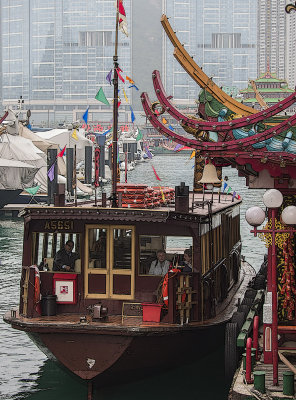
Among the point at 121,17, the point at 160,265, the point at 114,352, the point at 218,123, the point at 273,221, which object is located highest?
the point at 121,17

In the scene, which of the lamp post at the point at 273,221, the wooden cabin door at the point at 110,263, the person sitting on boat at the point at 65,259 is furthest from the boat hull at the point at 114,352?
the lamp post at the point at 273,221

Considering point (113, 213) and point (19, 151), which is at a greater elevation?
point (113, 213)

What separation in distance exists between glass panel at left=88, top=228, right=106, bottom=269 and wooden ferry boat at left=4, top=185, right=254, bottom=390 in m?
0.02

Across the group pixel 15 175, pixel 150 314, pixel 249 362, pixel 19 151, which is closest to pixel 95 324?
pixel 150 314

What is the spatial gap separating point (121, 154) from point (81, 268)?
113536 millimetres

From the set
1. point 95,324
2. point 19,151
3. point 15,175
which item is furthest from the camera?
point 19,151

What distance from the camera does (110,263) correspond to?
1630 centimetres

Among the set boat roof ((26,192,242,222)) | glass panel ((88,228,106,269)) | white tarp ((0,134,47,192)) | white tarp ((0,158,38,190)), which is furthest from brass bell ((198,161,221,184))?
white tarp ((0,134,47,192))

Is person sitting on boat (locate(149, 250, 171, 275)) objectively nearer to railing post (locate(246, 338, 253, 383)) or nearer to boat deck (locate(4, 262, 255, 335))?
boat deck (locate(4, 262, 255, 335))

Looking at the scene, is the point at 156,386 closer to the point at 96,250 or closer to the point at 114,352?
the point at 114,352

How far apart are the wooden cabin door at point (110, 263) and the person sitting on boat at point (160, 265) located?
0.40m

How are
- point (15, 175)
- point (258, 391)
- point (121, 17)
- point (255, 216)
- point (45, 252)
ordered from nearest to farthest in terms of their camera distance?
point (258, 391)
point (255, 216)
point (45, 252)
point (121, 17)
point (15, 175)

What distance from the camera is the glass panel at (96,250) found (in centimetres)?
1639

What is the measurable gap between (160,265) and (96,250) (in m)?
1.11
